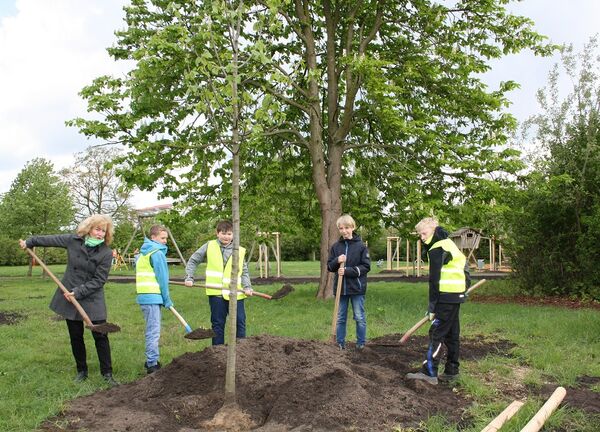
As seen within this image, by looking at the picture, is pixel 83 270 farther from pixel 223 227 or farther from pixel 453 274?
pixel 453 274

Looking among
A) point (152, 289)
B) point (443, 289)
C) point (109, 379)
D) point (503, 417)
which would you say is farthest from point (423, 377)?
point (109, 379)

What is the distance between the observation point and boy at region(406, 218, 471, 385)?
5.92 metres

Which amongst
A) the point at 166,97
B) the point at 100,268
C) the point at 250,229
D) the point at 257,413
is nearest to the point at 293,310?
the point at 250,229

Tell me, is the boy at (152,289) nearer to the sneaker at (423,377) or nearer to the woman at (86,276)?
the woman at (86,276)

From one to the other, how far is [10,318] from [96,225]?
21.6 ft

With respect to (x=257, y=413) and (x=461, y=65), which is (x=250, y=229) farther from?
(x=257, y=413)

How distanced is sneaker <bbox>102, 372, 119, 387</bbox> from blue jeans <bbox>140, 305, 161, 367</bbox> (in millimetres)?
470

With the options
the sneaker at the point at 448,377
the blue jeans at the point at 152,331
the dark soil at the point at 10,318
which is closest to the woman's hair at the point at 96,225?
the blue jeans at the point at 152,331

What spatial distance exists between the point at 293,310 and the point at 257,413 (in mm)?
7520

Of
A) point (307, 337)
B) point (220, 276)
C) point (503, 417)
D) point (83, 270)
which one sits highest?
point (83, 270)

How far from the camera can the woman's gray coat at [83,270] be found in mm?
6242

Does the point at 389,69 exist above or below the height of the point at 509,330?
above

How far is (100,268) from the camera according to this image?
631 centimetres

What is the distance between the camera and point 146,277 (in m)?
6.53
